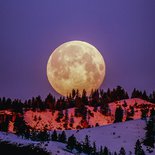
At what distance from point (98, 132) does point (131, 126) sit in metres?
14.7

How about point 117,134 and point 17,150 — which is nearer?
point 17,150

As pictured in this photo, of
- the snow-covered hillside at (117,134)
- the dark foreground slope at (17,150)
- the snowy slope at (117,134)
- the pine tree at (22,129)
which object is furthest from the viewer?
the snowy slope at (117,134)

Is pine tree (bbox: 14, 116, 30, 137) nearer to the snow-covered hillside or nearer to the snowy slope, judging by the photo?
the snow-covered hillside

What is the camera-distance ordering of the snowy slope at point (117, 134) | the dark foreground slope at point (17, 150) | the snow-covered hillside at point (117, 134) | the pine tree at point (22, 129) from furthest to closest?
the snowy slope at point (117, 134) → the snow-covered hillside at point (117, 134) → the pine tree at point (22, 129) → the dark foreground slope at point (17, 150)

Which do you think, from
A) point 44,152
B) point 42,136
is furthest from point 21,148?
point 42,136

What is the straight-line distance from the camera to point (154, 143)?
427ft

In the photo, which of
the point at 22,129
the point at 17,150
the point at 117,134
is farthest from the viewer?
the point at 117,134

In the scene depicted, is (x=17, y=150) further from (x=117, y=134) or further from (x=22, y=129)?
(x=117, y=134)

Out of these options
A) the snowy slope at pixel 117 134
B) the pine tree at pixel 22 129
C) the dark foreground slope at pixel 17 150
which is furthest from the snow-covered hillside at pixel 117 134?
the dark foreground slope at pixel 17 150

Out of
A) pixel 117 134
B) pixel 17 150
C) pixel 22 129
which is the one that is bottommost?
pixel 17 150

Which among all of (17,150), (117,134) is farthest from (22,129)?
(17,150)

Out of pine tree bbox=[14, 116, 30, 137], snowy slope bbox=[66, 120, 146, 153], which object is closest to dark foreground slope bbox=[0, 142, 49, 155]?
pine tree bbox=[14, 116, 30, 137]

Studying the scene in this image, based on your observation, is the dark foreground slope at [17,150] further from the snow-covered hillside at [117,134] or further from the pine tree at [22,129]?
the snow-covered hillside at [117,134]

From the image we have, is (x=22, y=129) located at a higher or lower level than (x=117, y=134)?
lower
